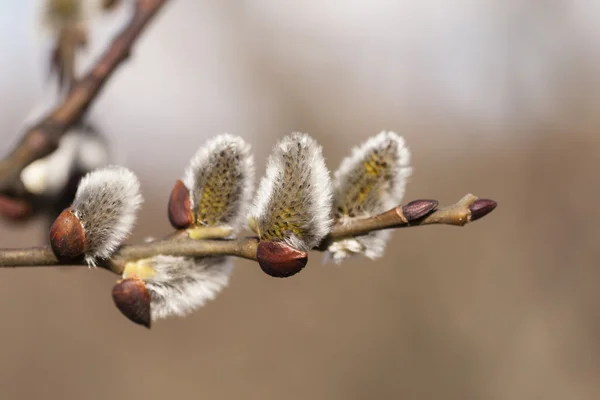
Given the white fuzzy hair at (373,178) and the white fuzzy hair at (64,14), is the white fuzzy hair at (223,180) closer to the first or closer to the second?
the white fuzzy hair at (373,178)

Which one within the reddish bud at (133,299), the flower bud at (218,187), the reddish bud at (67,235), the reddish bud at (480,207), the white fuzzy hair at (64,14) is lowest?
the reddish bud at (133,299)

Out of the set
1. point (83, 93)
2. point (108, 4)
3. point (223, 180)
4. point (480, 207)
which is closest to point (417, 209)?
point (480, 207)

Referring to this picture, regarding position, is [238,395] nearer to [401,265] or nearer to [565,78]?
[401,265]

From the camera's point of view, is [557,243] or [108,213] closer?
[108,213]

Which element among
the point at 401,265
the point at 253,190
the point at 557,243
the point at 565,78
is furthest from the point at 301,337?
the point at 253,190

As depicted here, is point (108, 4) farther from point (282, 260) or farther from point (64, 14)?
point (282, 260)

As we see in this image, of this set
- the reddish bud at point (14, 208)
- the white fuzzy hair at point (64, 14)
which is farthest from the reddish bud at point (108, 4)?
the reddish bud at point (14, 208)
